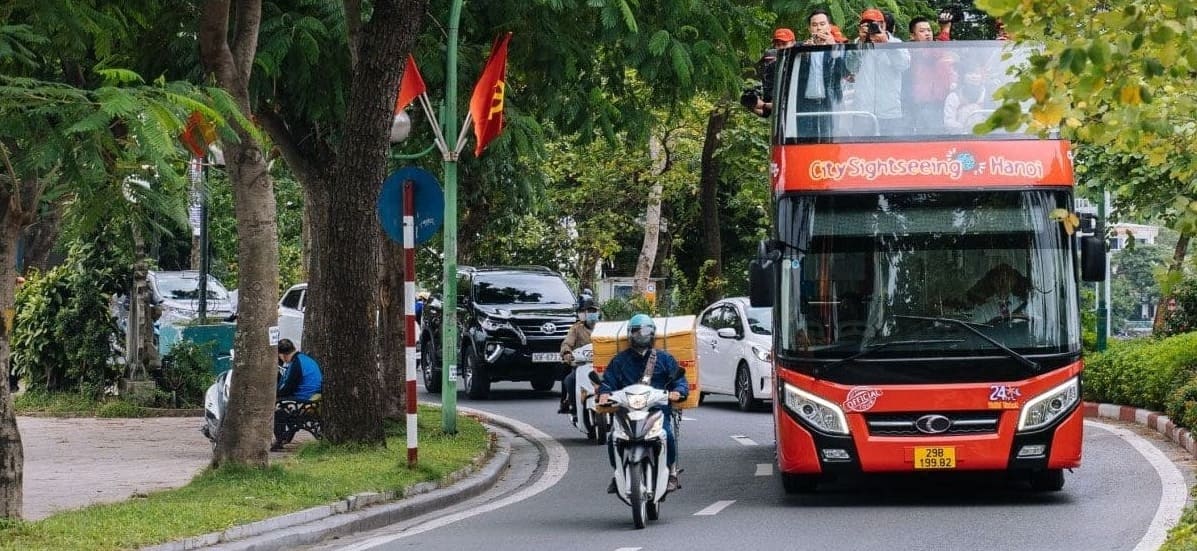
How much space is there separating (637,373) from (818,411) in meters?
1.41

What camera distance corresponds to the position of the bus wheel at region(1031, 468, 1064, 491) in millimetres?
13453

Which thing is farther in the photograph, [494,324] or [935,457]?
[494,324]

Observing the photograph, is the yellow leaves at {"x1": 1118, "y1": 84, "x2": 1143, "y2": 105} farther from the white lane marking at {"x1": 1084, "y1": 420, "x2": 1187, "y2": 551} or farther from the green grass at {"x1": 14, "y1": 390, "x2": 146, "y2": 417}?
the green grass at {"x1": 14, "y1": 390, "x2": 146, "y2": 417}

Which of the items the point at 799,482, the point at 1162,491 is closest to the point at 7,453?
the point at 799,482

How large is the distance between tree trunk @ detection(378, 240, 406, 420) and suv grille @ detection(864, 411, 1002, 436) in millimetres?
7609

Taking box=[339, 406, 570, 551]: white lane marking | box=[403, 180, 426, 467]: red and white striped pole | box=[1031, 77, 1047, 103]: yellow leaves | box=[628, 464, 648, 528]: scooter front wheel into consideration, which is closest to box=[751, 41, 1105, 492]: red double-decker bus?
box=[628, 464, 648, 528]: scooter front wheel

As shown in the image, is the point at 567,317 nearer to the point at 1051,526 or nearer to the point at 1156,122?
the point at 1051,526

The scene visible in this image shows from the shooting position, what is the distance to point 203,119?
9.39 m

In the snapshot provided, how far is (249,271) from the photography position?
13344 mm

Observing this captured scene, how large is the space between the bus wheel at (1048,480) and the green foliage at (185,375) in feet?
43.5

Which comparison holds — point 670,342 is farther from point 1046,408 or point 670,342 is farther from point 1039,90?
point 1039,90

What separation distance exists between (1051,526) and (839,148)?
3.26 m

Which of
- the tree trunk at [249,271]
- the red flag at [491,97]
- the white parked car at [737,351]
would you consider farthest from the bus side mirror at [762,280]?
the white parked car at [737,351]

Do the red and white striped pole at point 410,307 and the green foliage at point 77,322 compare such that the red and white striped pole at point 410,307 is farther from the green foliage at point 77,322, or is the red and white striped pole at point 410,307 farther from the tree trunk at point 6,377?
the green foliage at point 77,322
